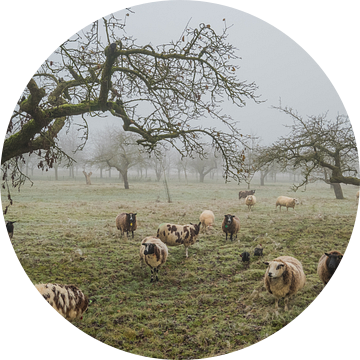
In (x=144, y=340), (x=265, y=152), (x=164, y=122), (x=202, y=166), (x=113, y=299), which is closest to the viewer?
(x=144, y=340)

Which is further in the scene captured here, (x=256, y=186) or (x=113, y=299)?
(x=256, y=186)

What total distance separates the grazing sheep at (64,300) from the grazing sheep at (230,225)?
379cm

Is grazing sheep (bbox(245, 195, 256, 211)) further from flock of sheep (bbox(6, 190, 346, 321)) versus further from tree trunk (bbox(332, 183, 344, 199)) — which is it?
tree trunk (bbox(332, 183, 344, 199))

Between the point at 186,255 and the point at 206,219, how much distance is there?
1.36 m

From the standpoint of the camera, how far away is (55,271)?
467 cm

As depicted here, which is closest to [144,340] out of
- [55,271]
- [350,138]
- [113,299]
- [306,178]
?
[113,299]

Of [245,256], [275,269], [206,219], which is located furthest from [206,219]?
[275,269]

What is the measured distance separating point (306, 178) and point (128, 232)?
515 cm

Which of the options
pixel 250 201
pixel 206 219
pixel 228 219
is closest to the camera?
pixel 228 219

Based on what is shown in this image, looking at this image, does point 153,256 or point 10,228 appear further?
point 10,228

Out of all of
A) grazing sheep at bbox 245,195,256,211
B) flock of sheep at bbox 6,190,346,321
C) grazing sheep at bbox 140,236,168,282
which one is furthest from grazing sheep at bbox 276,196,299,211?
grazing sheep at bbox 140,236,168,282

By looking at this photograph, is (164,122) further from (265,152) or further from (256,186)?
(256,186)

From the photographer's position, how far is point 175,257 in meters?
5.67

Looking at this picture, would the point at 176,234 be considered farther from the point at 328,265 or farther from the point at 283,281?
the point at 328,265
